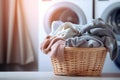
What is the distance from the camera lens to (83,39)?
1405 mm

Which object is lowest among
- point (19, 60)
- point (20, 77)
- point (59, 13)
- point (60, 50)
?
point (19, 60)

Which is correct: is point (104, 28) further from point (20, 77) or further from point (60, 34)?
point (20, 77)

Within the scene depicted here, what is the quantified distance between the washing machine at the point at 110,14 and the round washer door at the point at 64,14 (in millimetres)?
164

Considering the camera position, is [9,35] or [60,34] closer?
[60,34]

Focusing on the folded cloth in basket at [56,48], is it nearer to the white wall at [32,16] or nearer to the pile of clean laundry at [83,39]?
the pile of clean laundry at [83,39]

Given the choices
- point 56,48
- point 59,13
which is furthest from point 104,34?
point 59,13

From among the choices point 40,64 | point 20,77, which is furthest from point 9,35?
point 20,77

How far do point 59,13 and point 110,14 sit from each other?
0.48 metres

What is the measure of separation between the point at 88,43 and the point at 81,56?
8 centimetres

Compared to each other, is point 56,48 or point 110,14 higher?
point 110,14

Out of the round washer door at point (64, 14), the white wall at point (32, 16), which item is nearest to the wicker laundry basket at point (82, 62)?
the round washer door at point (64, 14)

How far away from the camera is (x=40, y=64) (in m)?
2.45

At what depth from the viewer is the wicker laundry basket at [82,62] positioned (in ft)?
4.66

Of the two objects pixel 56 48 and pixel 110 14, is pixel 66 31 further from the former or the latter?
pixel 110 14
